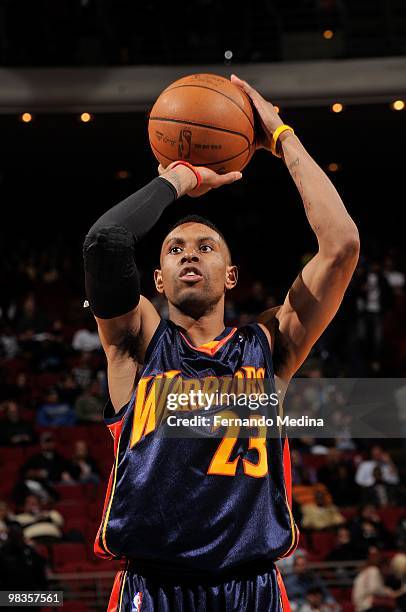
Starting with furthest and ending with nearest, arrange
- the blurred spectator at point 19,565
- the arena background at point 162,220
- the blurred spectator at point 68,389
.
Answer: the blurred spectator at point 68,389
the arena background at point 162,220
the blurred spectator at point 19,565

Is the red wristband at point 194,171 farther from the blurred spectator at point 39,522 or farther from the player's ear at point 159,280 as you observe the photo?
the blurred spectator at point 39,522

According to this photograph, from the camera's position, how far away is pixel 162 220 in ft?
45.4

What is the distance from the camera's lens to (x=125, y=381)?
273 cm

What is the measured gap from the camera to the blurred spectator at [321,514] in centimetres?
777

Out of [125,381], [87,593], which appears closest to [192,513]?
[125,381]

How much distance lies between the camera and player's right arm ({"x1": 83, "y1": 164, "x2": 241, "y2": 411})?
247cm

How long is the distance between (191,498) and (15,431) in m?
6.55

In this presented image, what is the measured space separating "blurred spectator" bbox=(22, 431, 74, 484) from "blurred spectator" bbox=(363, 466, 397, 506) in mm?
2335

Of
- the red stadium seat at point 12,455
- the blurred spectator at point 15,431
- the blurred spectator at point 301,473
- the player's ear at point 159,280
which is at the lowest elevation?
the player's ear at point 159,280

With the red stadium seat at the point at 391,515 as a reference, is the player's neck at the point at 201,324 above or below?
below

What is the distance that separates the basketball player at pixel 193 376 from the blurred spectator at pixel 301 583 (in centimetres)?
430

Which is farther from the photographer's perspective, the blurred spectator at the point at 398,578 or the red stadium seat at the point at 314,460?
the red stadium seat at the point at 314,460

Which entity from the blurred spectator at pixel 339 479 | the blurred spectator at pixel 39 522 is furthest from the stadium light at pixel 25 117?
the blurred spectator at pixel 339 479

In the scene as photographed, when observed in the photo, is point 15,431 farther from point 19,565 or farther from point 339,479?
point 339,479
